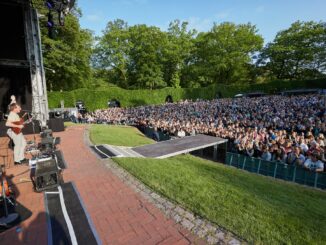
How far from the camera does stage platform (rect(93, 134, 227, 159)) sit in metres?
9.41

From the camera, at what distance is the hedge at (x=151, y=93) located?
35.5 metres

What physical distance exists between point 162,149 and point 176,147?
807 millimetres

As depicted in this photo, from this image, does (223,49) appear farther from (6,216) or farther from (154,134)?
(6,216)

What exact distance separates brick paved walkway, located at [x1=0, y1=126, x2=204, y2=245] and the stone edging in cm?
12

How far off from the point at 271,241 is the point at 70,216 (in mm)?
3723

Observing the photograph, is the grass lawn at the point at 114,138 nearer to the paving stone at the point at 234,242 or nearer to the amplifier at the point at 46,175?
the amplifier at the point at 46,175

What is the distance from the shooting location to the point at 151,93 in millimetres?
44156

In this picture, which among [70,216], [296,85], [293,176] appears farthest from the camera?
[296,85]

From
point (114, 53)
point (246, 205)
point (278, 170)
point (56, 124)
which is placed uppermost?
point (114, 53)

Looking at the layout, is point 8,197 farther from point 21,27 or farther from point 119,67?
point 119,67

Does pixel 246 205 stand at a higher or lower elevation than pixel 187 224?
higher

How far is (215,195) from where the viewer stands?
5.32 meters

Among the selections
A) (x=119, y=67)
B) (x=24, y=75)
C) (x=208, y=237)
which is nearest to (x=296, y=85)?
(x=119, y=67)

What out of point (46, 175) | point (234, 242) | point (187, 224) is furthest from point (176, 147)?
point (234, 242)
